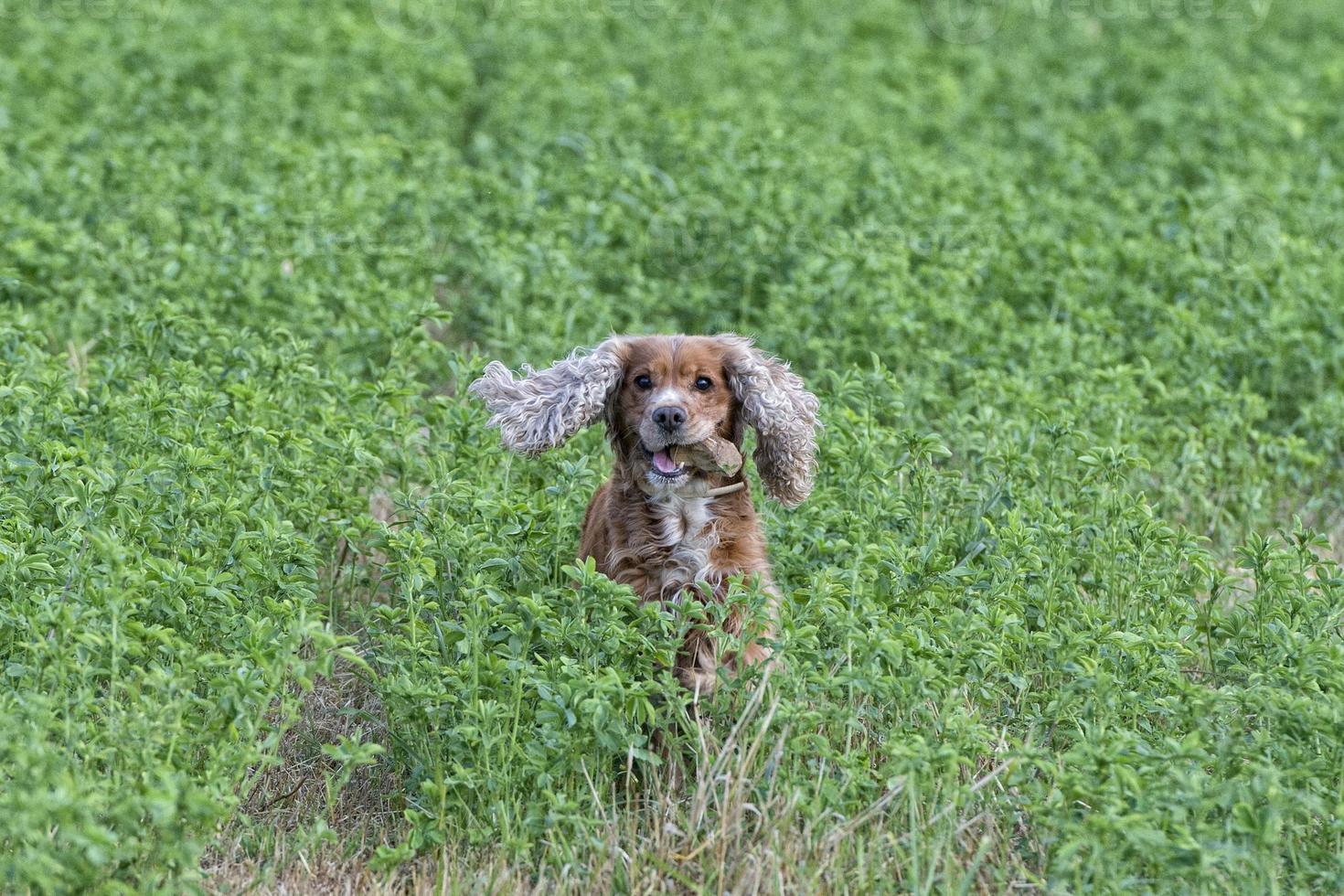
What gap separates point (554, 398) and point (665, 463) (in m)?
0.43

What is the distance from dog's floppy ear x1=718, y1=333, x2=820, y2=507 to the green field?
282 millimetres

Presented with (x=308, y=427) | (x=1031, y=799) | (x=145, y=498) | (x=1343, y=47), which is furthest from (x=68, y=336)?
(x=1343, y=47)

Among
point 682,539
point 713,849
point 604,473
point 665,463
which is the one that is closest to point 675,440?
point 665,463

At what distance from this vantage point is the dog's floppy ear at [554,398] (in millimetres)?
5129

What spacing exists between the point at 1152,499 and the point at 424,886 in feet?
11.4

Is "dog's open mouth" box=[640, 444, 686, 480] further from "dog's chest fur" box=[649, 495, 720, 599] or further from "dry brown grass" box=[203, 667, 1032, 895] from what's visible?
"dry brown grass" box=[203, 667, 1032, 895]

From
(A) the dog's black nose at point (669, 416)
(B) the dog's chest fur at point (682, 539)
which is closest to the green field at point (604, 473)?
(B) the dog's chest fur at point (682, 539)

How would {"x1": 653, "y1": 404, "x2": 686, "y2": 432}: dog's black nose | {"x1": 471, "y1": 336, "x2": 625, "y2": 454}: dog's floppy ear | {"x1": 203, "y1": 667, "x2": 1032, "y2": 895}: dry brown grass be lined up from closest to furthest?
{"x1": 203, "y1": 667, "x2": 1032, "y2": 895}: dry brown grass → {"x1": 653, "y1": 404, "x2": 686, "y2": 432}: dog's black nose → {"x1": 471, "y1": 336, "x2": 625, "y2": 454}: dog's floppy ear

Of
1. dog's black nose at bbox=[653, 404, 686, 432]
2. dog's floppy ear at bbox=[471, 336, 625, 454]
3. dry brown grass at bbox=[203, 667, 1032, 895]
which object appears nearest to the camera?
dry brown grass at bbox=[203, 667, 1032, 895]

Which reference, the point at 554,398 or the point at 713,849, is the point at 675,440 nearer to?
the point at 554,398

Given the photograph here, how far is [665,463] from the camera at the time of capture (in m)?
5.00

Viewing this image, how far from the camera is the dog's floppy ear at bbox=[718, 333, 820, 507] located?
17.1ft

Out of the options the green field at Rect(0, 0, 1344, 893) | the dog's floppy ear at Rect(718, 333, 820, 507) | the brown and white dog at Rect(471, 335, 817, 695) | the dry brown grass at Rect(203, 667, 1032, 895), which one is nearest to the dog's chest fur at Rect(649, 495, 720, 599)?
the brown and white dog at Rect(471, 335, 817, 695)

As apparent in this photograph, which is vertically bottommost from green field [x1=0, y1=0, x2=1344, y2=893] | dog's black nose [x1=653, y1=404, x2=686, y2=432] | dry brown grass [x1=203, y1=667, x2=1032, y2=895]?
dry brown grass [x1=203, y1=667, x2=1032, y2=895]
